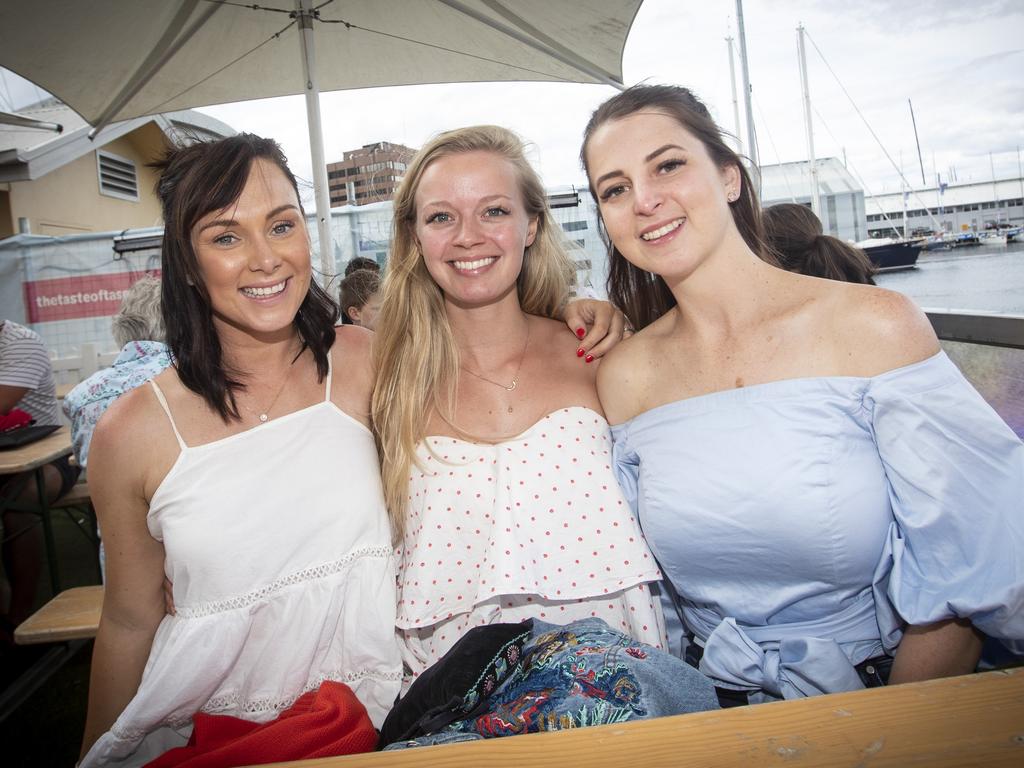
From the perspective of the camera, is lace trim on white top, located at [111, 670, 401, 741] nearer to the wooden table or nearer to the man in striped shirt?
the wooden table

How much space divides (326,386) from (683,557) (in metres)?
1.08

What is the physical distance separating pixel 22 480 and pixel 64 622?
1780 millimetres

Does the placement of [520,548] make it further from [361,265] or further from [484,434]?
[361,265]

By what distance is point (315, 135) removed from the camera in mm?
4352

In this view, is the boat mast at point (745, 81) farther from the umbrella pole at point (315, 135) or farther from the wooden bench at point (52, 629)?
the wooden bench at point (52, 629)

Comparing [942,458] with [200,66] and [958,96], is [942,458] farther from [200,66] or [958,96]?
[200,66]

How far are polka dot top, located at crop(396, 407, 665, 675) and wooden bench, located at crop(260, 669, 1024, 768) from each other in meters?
0.86

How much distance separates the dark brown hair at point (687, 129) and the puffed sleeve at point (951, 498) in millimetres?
626

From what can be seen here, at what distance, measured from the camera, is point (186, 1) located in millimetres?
3992

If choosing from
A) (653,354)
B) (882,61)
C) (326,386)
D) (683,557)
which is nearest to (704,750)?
(683,557)

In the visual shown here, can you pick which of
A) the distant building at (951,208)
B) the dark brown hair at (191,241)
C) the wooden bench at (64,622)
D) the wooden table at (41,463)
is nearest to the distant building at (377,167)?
the dark brown hair at (191,241)

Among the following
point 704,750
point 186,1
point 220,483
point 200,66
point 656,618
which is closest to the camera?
point 704,750

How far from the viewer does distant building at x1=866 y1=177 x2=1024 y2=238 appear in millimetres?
3377

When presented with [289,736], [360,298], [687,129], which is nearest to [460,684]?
[289,736]
